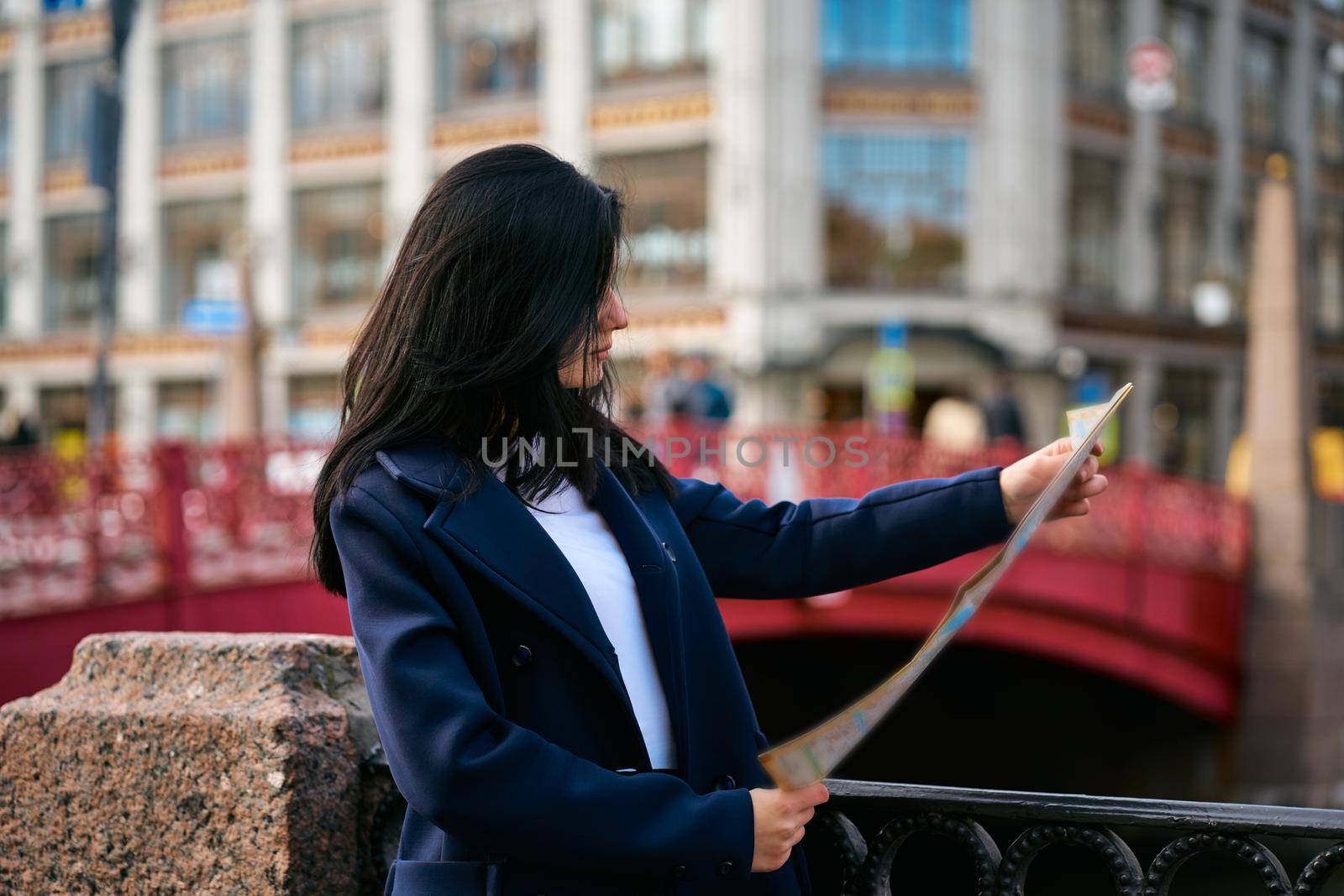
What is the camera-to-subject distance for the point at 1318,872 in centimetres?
194

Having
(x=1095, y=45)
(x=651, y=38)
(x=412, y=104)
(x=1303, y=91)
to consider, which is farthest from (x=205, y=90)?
(x=1303, y=91)

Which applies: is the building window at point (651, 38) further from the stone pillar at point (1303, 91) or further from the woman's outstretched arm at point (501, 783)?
the woman's outstretched arm at point (501, 783)

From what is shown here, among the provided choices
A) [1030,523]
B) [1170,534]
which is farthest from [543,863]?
[1170,534]

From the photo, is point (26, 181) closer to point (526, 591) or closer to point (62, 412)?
point (62, 412)

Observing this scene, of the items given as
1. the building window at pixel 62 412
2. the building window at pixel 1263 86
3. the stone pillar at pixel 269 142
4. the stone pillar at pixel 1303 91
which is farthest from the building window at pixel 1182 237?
the building window at pixel 62 412

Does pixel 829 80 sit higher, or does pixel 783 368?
pixel 829 80

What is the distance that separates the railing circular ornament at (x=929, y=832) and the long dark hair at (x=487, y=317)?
0.80 m

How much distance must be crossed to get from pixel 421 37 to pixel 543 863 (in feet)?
89.6

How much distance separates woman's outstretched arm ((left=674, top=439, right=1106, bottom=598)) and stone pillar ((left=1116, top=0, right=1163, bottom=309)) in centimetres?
2440

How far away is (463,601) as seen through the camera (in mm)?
1612

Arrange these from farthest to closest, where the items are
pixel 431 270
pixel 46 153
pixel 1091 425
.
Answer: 1. pixel 46 153
2. pixel 1091 425
3. pixel 431 270

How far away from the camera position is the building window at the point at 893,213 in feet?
74.9

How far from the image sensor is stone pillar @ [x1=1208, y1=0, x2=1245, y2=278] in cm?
2683

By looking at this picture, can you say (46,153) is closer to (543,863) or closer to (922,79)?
(922,79)
